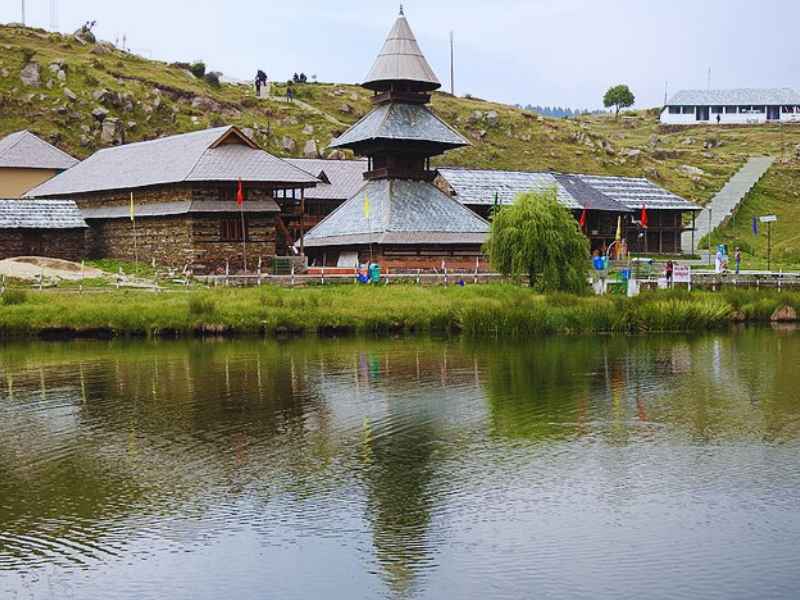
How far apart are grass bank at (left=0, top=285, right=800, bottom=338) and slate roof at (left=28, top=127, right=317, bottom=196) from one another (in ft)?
40.8

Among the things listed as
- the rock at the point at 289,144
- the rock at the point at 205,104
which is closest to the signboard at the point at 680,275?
the rock at the point at 289,144

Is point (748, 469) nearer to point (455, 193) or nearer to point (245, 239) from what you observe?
point (245, 239)

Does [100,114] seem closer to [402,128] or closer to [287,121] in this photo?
[287,121]

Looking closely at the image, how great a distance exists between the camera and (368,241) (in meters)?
61.0

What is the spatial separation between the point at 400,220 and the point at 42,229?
19.8m

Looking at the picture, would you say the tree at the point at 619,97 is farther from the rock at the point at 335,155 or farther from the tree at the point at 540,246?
the tree at the point at 540,246

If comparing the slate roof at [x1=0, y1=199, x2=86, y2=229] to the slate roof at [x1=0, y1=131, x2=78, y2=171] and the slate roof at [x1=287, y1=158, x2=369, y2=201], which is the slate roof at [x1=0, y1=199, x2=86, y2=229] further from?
the slate roof at [x1=287, y1=158, x2=369, y2=201]

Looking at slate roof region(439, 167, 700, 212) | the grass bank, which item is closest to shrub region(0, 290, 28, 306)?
the grass bank

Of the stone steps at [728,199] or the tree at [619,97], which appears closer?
the stone steps at [728,199]

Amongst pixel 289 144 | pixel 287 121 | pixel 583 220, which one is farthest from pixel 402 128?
pixel 287 121

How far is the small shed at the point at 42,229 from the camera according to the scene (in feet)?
205

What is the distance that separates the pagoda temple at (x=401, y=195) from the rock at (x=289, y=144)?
38048 mm

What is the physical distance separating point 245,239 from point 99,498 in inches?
1667

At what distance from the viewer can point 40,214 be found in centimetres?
6394
